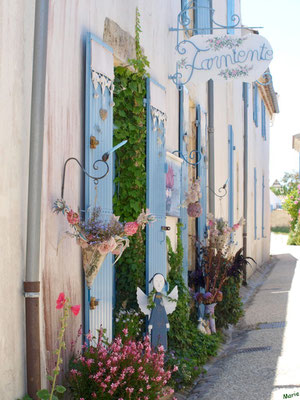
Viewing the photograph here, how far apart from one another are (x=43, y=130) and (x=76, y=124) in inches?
31.8

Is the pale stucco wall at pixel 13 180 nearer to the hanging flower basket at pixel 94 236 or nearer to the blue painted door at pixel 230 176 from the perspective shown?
the hanging flower basket at pixel 94 236

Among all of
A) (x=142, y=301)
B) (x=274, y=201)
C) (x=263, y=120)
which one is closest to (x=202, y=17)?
(x=142, y=301)

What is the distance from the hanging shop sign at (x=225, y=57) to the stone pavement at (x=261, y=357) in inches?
109

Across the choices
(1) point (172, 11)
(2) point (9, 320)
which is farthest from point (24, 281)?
(1) point (172, 11)

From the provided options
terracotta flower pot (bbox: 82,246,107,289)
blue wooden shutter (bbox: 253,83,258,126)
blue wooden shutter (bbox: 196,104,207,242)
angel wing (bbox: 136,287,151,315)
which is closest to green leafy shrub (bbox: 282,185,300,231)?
blue wooden shutter (bbox: 253,83,258,126)

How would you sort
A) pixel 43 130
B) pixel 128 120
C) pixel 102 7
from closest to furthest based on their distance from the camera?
pixel 43 130 → pixel 102 7 → pixel 128 120

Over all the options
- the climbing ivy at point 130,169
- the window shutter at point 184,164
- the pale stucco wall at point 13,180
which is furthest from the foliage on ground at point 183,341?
the pale stucco wall at point 13,180

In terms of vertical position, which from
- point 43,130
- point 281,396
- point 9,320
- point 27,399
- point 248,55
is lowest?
point 281,396

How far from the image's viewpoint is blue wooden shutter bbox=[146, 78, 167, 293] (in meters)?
6.14

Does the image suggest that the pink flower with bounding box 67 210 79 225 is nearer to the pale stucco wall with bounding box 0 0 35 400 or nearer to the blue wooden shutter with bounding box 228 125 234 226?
the pale stucco wall with bounding box 0 0 35 400

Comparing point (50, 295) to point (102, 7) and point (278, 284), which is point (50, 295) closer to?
point (102, 7)

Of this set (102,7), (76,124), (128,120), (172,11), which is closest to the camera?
(76,124)

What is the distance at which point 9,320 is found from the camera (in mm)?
3641

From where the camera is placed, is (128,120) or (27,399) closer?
(27,399)
